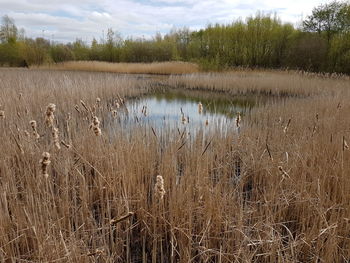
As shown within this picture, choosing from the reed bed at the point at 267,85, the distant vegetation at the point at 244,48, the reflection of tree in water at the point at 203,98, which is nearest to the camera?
the reflection of tree in water at the point at 203,98

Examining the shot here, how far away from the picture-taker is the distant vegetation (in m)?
15.4

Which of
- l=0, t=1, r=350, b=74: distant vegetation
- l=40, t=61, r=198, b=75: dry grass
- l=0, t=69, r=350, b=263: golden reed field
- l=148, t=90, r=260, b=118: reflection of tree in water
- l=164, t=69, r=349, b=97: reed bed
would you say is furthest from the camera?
l=40, t=61, r=198, b=75: dry grass

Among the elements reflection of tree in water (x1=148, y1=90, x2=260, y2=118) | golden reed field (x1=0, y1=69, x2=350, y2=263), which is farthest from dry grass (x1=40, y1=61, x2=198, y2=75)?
golden reed field (x1=0, y1=69, x2=350, y2=263)

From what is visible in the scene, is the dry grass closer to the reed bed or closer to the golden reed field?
the reed bed

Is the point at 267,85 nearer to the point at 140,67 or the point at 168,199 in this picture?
the point at 168,199

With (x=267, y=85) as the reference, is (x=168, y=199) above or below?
below

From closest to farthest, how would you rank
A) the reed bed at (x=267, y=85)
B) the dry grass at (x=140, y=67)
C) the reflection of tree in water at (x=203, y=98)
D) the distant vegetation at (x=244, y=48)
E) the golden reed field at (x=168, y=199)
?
the golden reed field at (x=168, y=199)
the reflection of tree in water at (x=203, y=98)
the reed bed at (x=267, y=85)
the distant vegetation at (x=244, y=48)
the dry grass at (x=140, y=67)

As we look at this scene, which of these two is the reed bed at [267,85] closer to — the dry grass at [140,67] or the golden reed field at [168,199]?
the golden reed field at [168,199]

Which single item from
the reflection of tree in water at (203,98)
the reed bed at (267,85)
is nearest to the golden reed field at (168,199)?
the reflection of tree in water at (203,98)

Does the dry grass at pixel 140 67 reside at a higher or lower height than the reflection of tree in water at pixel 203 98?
higher

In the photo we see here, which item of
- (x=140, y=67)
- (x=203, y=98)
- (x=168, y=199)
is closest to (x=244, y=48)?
(x=140, y=67)

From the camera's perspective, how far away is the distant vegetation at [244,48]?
15359mm

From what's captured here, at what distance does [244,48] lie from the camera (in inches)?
750

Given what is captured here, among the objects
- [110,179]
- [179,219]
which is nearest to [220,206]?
[179,219]
